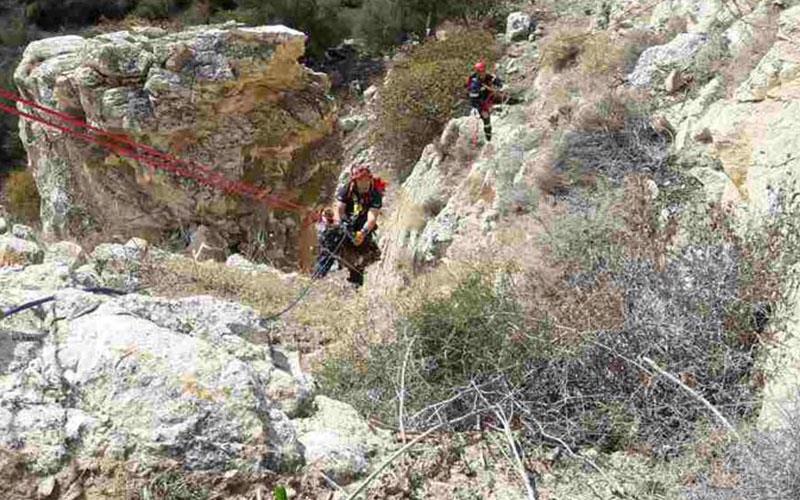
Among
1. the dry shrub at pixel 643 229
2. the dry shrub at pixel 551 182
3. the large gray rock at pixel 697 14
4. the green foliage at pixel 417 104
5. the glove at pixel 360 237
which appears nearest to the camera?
the dry shrub at pixel 643 229

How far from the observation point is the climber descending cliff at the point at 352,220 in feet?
25.5

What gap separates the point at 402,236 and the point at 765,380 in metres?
8.00

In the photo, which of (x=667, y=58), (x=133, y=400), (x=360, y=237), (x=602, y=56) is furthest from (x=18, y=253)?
(x=602, y=56)

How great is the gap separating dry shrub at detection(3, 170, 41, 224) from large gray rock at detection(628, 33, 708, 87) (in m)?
17.9

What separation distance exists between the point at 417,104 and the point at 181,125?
210 inches

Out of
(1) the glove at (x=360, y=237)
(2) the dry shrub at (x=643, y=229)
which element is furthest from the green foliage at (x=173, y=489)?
(1) the glove at (x=360, y=237)

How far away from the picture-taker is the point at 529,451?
10.9ft

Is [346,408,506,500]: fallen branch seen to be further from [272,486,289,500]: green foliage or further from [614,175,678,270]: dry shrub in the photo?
[614,175,678,270]: dry shrub

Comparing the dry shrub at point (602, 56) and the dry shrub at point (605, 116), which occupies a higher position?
the dry shrub at point (605, 116)

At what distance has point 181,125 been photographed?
13133 millimetres

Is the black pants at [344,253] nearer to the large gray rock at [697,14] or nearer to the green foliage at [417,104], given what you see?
the large gray rock at [697,14]

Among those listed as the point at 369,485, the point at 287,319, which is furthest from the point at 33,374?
the point at 287,319

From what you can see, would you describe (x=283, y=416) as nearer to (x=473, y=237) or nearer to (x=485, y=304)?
(x=485, y=304)

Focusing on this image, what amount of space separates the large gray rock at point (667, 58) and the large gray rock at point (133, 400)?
25.5ft
